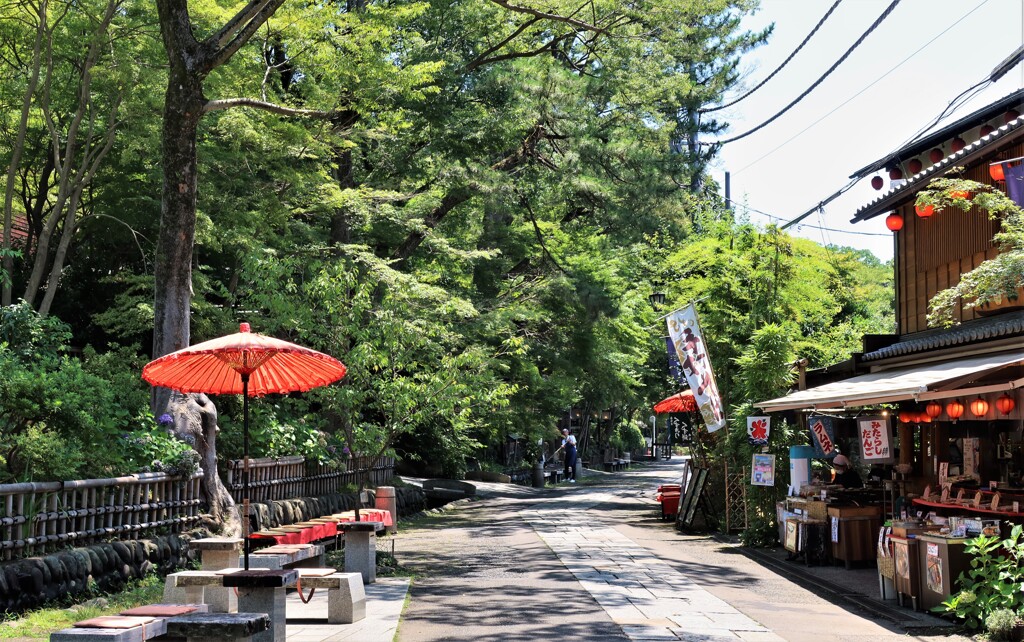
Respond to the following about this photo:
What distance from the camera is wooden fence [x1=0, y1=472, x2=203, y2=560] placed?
10.1 meters

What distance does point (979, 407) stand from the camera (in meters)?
13.1

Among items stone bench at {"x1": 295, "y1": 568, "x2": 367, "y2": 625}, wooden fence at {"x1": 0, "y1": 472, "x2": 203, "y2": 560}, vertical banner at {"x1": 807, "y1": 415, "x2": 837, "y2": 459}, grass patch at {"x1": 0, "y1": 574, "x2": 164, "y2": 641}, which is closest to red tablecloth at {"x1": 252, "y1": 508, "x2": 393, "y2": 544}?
wooden fence at {"x1": 0, "y1": 472, "x2": 203, "y2": 560}

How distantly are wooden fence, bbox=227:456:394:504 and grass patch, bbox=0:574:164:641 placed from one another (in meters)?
4.20

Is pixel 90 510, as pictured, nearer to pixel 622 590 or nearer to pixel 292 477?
pixel 622 590

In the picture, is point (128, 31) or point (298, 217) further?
point (298, 217)

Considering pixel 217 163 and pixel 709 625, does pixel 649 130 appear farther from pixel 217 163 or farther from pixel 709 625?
pixel 709 625

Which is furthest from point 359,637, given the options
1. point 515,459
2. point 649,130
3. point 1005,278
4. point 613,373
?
point 515,459

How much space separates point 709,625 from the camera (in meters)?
10.4

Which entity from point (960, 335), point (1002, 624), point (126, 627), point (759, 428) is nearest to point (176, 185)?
point (126, 627)

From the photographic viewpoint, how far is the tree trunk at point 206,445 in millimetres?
14789

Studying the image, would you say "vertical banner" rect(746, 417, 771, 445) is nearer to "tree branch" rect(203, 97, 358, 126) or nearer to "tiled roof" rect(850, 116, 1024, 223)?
"tiled roof" rect(850, 116, 1024, 223)

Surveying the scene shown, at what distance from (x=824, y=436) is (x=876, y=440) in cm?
178

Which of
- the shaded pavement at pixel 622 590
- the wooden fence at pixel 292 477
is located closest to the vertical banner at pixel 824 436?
the shaded pavement at pixel 622 590

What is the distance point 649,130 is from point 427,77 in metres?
7.91
